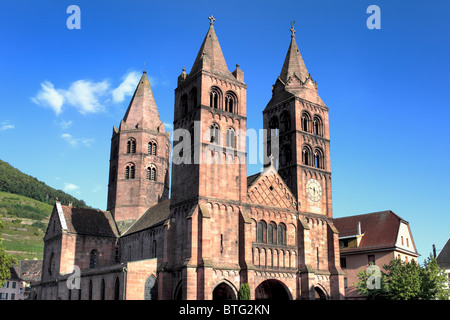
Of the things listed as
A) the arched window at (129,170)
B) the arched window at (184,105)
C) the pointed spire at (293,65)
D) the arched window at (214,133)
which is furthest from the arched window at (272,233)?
the arched window at (129,170)

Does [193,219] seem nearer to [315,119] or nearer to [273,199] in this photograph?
[273,199]

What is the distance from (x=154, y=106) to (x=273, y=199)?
31.7m

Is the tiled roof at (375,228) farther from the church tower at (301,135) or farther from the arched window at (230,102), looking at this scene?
the arched window at (230,102)

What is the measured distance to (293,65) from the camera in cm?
5997

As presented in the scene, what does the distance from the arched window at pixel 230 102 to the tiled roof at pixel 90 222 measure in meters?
26.7

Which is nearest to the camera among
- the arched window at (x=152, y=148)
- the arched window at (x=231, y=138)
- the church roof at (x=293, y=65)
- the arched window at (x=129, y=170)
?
the arched window at (x=231, y=138)

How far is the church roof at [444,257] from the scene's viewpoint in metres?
76.3

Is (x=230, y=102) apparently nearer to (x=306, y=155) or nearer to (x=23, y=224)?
(x=306, y=155)

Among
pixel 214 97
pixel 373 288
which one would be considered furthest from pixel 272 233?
pixel 214 97

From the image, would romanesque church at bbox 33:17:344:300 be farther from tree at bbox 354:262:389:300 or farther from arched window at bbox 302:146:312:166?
tree at bbox 354:262:389:300

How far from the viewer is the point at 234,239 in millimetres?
46875
